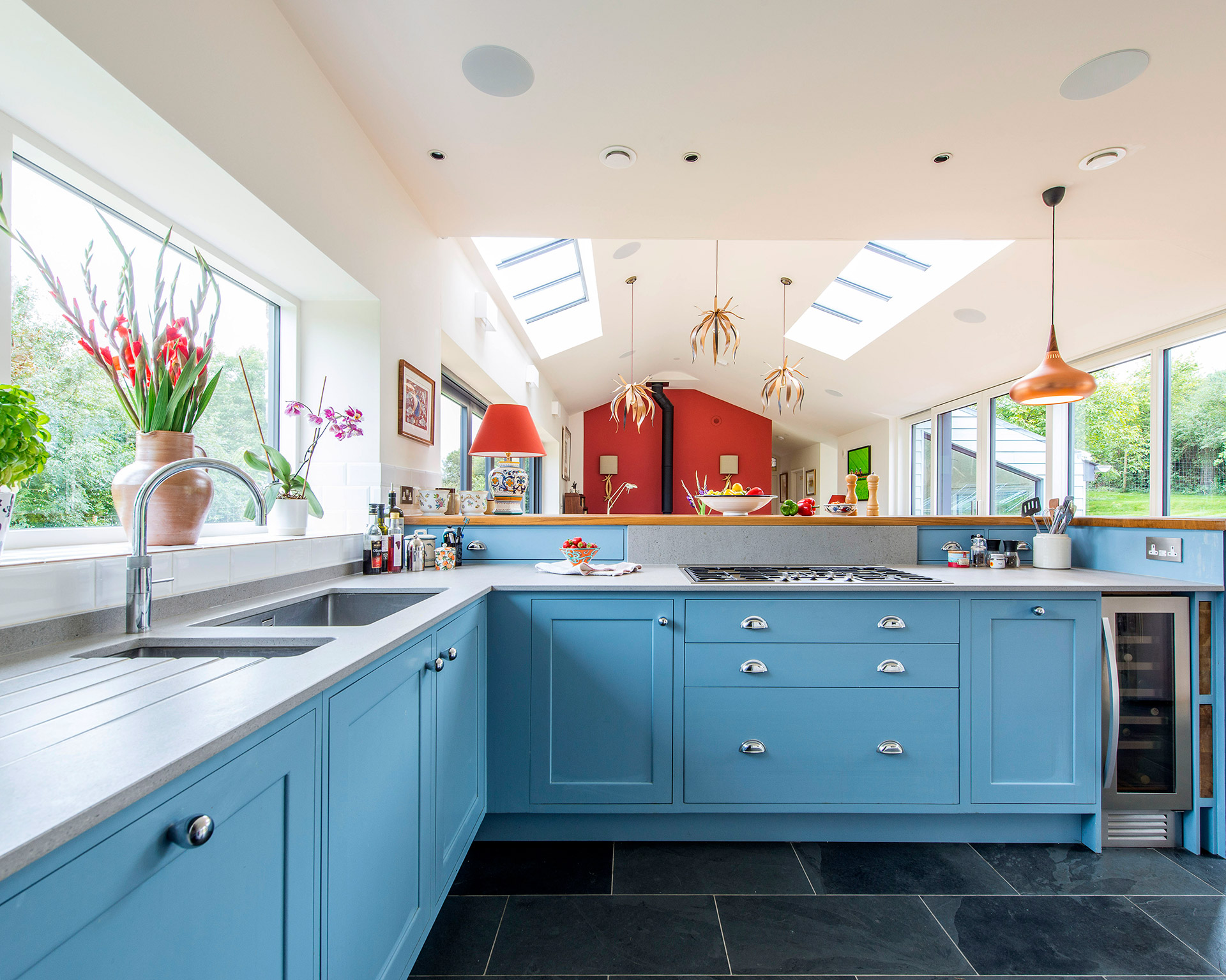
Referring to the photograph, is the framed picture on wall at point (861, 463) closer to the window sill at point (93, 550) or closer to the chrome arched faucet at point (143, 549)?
the window sill at point (93, 550)

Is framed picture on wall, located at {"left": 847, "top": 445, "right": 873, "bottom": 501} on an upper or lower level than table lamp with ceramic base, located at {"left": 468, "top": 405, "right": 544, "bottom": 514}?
upper

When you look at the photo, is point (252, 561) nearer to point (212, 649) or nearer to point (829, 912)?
point (212, 649)

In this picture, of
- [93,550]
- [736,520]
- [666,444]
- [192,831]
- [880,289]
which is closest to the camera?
[192,831]

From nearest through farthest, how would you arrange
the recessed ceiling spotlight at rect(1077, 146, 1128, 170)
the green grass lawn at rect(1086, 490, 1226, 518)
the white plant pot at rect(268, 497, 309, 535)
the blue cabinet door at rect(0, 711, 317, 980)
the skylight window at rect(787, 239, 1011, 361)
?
the blue cabinet door at rect(0, 711, 317, 980)
the white plant pot at rect(268, 497, 309, 535)
the recessed ceiling spotlight at rect(1077, 146, 1128, 170)
the green grass lawn at rect(1086, 490, 1226, 518)
the skylight window at rect(787, 239, 1011, 361)

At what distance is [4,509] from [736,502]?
227cm

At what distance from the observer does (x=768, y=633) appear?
191 cm

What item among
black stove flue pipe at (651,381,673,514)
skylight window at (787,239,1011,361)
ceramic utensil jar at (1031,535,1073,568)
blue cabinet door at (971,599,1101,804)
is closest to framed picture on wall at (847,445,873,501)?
skylight window at (787,239,1011,361)

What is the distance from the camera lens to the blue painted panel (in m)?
1.90

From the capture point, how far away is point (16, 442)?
3.18 feet

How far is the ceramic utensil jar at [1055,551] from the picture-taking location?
2.32 m

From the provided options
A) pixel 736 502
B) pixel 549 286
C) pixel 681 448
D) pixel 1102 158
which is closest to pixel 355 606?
pixel 736 502

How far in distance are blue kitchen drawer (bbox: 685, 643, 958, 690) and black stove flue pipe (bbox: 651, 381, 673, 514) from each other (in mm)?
8606

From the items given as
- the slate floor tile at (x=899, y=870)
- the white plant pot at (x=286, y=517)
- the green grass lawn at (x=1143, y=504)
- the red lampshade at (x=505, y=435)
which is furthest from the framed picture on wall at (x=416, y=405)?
the green grass lawn at (x=1143, y=504)

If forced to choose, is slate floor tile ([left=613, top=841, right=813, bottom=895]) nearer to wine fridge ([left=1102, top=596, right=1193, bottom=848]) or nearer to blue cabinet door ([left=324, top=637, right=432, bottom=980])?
blue cabinet door ([left=324, top=637, right=432, bottom=980])
